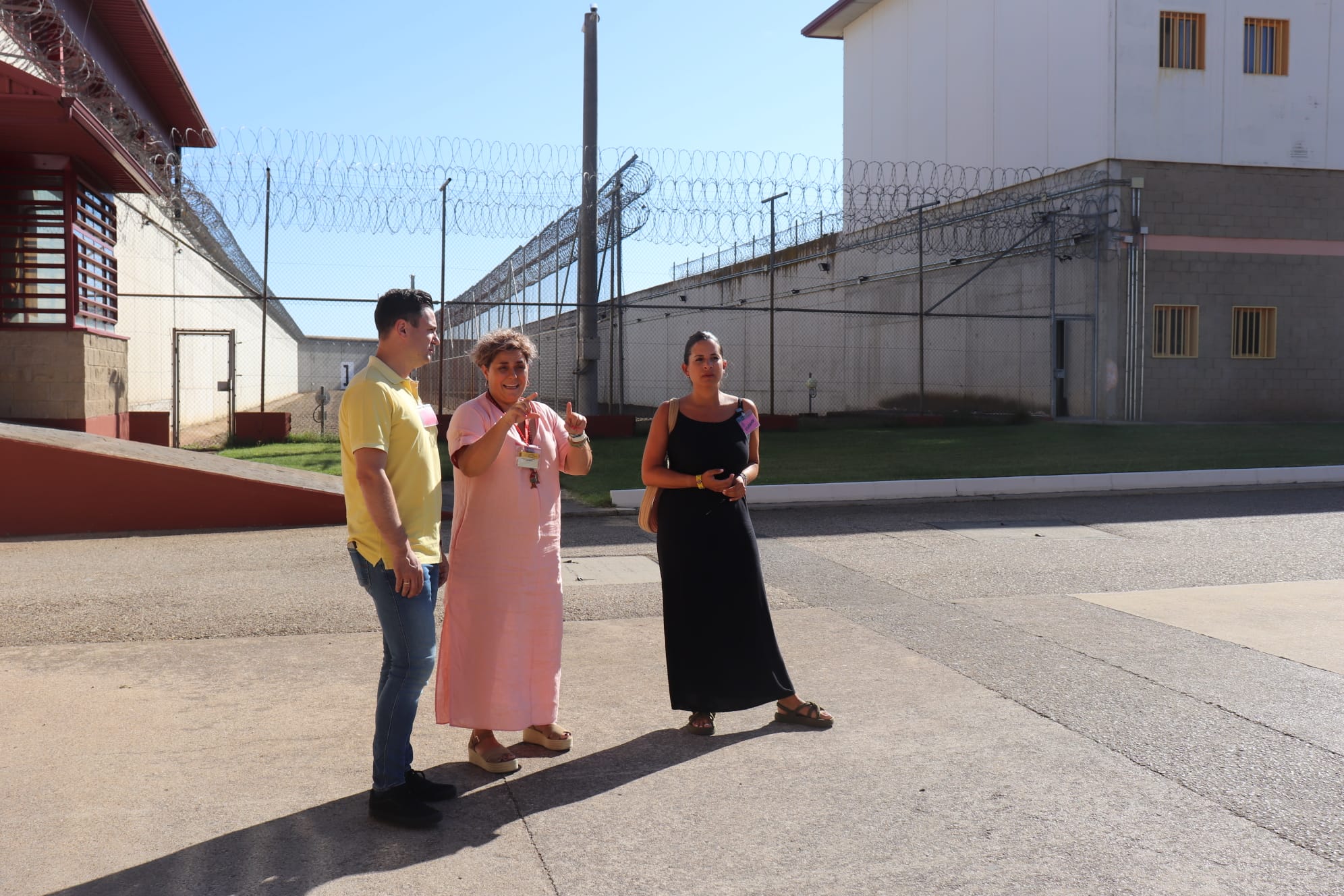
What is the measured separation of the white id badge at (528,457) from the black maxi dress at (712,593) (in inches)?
32.8

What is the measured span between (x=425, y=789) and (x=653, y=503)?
1.55m

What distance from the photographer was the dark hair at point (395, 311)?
3.62 metres

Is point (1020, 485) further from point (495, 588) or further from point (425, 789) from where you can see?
point (425, 789)

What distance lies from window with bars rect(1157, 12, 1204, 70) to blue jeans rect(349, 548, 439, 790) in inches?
859

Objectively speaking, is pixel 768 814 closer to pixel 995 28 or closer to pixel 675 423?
pixel 675 423

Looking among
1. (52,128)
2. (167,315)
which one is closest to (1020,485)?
(52,128)

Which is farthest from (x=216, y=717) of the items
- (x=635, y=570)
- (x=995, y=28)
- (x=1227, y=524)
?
(x=995, y=28)

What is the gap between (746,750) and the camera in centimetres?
437

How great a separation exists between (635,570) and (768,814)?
15.0ft

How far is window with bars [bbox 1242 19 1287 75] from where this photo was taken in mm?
22047

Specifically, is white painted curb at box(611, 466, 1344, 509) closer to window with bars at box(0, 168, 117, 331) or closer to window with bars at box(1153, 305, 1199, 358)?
window with bars at box(0, 168, 117, 331)

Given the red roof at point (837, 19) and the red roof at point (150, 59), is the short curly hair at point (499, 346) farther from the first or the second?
the red roof at point (837, 19)

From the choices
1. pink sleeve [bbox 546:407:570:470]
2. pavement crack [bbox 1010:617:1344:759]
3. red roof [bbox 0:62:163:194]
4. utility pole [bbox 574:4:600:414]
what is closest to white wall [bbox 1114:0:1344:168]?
utility pole [bbox 574:4:600:414]

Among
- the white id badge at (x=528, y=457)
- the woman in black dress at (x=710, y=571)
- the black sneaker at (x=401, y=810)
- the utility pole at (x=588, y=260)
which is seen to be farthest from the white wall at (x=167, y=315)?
the black sneaker at (x=401, y=810)
